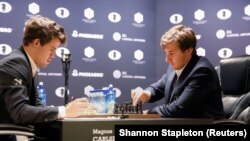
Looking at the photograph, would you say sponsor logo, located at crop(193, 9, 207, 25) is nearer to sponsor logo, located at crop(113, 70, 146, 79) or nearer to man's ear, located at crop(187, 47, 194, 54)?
sponsor logo, located at crop(113, 70, 146, 79)

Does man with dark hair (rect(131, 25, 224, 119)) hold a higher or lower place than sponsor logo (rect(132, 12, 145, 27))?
lower

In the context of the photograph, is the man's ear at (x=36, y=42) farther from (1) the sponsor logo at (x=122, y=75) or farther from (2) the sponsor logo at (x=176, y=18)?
(2) the sponsor logo at (x=176, y=18)

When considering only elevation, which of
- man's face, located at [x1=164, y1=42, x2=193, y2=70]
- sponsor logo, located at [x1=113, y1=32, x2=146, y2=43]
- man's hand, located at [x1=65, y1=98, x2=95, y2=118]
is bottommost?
man's hand, located at [x1=65, y1=98, x2=95, y2=118]

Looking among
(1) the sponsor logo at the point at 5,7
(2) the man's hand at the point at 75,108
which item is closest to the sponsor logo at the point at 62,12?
(1) the sponsor logo at the point at 5,7

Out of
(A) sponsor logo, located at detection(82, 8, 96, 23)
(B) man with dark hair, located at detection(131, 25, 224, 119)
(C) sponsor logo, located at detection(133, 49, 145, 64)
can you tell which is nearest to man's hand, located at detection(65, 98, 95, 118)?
(B) man with dark hair, located at detection(131, 25, 224, 119)

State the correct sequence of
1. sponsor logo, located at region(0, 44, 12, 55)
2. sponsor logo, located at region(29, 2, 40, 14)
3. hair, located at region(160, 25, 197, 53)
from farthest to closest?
sponsor logo, located at region(29, 2, 40, 14) < sponsor logo, located at region(0, 44, 12, 55) < hair, located at region(160, 25, 197, 53)

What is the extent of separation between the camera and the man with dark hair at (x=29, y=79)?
2.46m

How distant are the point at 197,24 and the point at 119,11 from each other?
1260 millimetres

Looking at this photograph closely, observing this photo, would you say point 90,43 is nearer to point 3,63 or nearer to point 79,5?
point 79,5

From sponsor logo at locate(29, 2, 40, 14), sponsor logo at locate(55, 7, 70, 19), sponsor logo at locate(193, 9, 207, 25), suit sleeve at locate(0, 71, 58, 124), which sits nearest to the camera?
suit sleeve at locate(0, 71, 58, 124)

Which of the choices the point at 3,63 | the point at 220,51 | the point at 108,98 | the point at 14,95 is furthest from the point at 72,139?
the point at 220,51

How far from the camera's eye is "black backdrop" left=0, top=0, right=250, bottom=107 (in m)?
5.81

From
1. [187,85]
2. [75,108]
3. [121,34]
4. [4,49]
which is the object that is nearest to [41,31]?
[75,108]

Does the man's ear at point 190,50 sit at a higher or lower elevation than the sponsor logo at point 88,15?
lower
